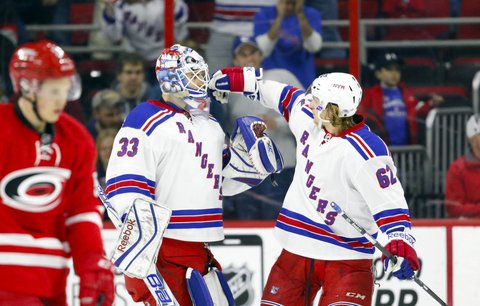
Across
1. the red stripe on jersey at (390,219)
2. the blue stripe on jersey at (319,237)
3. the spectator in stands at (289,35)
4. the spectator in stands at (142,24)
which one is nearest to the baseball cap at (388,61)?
the spectator in stands at (289,35)

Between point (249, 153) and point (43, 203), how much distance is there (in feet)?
4.04

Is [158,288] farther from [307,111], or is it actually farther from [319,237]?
[307,111]

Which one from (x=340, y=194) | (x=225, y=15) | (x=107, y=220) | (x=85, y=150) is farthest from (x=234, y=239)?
(x=85, y=150)

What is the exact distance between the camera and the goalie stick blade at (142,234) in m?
4.09

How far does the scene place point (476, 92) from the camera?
5.72 metres

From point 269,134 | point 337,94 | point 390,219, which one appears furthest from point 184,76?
point 269,134

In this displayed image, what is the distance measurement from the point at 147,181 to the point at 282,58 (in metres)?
1.71

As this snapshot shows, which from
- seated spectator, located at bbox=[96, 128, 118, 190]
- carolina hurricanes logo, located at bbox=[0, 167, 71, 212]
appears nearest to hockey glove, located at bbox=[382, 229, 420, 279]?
carolina hurricanes logo, located at bbox=[0, 167, 71, 212]

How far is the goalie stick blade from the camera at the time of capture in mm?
4090

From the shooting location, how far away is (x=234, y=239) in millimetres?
5664

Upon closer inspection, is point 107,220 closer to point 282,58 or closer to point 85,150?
point 282,58

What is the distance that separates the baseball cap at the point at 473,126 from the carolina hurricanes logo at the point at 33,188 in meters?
2.75

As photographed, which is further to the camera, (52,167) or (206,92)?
(206,92)

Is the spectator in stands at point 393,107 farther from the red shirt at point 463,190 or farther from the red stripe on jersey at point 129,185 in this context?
the red stripe on jersey at point 129,185
